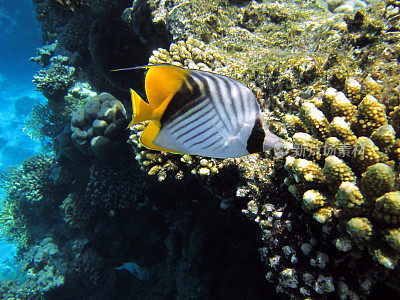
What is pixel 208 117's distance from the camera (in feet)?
3.57

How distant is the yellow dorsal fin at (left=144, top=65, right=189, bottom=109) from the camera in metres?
1.00

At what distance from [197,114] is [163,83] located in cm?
23

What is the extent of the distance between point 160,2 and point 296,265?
15.6 ft

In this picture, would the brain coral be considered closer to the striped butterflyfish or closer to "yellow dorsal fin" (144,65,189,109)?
the striped butterflyfish

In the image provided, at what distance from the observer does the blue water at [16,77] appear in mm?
19953

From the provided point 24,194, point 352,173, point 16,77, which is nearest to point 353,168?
point 352,173

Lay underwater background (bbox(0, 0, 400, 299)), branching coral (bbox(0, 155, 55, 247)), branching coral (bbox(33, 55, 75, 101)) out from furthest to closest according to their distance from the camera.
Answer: branching coral (bbox(0, 155, 55, 247)) → branching coral (bbox(33, 55, 75, 101)) → underwater background (bbox(0, 0, 400, 299))

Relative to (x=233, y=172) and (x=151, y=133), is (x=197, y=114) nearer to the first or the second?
(x=151, y=133)

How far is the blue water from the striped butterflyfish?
909 inches

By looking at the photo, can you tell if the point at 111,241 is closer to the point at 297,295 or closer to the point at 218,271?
the point at 218,271

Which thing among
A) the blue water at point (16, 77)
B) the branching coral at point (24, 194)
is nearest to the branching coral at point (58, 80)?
the branching coral at point (24, 194)

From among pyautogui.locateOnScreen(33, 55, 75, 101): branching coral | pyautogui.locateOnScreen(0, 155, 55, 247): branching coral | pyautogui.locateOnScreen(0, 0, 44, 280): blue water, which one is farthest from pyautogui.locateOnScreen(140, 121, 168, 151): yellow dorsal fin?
pyautogui.locateOnScreen(0, 0, 44, 280): blue water

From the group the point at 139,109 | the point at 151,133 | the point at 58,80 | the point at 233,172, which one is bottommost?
the point at 233,172

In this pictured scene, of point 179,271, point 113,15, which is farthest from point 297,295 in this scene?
point 113,15
